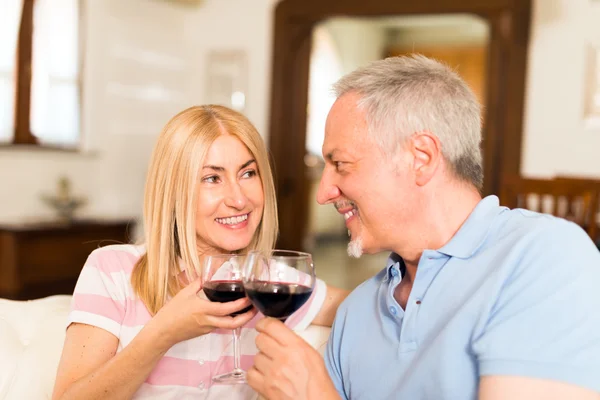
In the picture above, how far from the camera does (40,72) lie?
5230mm

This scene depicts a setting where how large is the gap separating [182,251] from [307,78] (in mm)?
4678

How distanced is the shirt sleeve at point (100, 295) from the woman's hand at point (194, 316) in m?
0.21

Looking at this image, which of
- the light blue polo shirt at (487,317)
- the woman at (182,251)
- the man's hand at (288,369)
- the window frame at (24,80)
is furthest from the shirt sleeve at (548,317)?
the window frame at (24,80)

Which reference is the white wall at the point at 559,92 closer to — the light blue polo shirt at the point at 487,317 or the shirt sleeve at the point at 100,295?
the light blue polo shirt at the point at 487,317

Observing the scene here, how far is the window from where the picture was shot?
5004 mm

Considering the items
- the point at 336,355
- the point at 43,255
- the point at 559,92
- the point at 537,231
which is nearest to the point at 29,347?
the point at 336,355

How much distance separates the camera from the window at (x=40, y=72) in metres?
5.00

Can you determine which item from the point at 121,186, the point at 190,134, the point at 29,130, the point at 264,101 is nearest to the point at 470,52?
the point at 264,101

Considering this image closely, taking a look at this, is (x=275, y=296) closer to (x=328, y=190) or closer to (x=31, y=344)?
(x=328, y=190)

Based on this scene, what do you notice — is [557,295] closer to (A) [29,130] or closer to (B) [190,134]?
(B) [190,134]

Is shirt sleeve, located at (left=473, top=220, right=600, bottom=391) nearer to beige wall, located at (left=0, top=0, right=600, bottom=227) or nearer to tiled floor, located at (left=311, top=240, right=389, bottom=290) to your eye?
beige wall, located at (left=0, top=0, right=600, bottom=227)

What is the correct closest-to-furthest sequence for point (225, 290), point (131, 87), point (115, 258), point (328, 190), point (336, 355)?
point (225, 290) < point (328, 190) < point (336, 355) < point (115, 258) < point (131, 87)

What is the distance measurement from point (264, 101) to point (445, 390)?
17.0ft

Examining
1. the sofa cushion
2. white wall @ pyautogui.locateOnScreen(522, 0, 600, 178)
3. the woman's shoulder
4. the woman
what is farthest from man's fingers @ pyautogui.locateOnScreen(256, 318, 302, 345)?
white wall @ pyautogui.locateOnScreen(522, 0, 600, 178)
